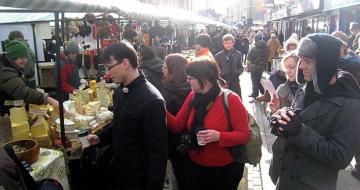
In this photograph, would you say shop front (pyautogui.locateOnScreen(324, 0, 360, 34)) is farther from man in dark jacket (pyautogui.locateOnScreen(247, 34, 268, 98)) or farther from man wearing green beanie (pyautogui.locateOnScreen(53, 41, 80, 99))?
man wearing green beanie (pyautogui.locateOnScreen(53, 41, 80, 99))

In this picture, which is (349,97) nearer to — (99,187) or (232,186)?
(232,186)

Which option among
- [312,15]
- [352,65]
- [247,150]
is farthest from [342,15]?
[247,150]

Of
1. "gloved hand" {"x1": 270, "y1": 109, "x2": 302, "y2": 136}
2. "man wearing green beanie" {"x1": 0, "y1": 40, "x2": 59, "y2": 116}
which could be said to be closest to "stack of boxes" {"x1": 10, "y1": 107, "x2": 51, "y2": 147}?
"man wearing green beanie" {"x1": 0, "y1": 40, "x2": 59, "y2": 116}

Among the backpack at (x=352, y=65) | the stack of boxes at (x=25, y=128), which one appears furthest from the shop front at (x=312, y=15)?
the stack of boxes at (x=25, y=128)

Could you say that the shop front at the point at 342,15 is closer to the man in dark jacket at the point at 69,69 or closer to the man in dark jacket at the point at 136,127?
the man in dark jacket at the point at 69,69

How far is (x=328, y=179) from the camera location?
2256 millimetres

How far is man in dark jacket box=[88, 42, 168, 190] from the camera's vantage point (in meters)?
2.44

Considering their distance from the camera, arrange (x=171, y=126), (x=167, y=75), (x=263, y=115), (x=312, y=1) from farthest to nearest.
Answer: (x=312, y=1) → (x=263, y=115) → (x=167, y=75) → (x=171, y=126)

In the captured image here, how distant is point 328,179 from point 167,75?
1.89 meters

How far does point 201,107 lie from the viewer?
2.98 meters

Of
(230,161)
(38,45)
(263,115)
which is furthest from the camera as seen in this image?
(38,45)

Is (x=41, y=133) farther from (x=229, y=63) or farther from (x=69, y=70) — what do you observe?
(x=229, y=63)

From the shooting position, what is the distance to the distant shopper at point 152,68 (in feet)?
14.3

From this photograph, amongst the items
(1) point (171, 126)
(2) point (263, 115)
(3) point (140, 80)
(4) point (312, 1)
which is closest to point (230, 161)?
(1) point (171, 126)
